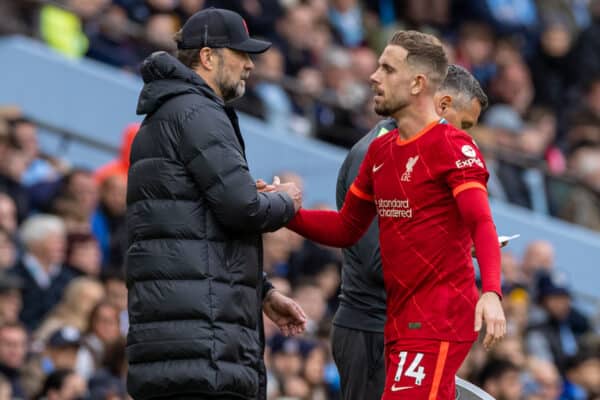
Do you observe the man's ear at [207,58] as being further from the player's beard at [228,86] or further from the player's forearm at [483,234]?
the player's forearm at [483,234]

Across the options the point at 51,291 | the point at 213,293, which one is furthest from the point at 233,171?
the point at 51,291

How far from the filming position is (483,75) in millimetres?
18172

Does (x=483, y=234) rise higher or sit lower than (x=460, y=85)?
lower

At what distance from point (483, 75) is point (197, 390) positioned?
478 inches

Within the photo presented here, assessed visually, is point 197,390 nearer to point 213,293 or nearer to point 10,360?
point 213,293

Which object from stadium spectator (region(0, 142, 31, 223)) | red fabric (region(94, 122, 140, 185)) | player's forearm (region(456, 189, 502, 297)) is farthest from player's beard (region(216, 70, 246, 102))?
red fabric (region(94, 122, 140, 185))

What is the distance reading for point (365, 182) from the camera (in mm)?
6805

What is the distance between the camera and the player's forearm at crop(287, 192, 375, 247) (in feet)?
22.6

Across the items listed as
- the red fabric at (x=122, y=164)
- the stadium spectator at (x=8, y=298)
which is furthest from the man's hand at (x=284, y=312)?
the red fabric at (x=122, y=164)

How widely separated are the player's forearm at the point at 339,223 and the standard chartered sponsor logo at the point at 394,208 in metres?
0.23

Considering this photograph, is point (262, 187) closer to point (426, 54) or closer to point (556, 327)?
point (426, 54)

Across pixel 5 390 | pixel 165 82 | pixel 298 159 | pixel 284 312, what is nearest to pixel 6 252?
pixel 5 390

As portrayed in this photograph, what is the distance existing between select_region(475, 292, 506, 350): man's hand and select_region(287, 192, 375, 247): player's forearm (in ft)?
3.07

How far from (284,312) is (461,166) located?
3.69 feet
